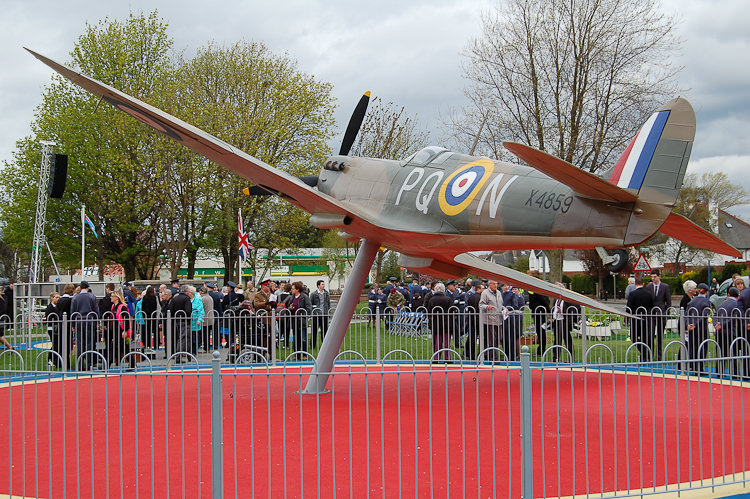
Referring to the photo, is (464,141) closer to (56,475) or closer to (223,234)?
(223,234)

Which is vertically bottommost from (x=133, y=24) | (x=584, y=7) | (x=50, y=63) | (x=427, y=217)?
(x=427, y=217)

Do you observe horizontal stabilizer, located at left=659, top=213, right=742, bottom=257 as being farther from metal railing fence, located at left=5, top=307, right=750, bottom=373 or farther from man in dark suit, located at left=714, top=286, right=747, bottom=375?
man in dark suit, located at left=714, top=286, right=747, bottom=375

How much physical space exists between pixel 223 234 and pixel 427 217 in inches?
1082

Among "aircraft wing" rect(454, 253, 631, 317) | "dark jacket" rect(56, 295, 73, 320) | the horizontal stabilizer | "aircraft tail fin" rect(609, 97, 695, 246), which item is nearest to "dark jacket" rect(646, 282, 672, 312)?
"aircraft wing" rect(454, 253, 631, 317)

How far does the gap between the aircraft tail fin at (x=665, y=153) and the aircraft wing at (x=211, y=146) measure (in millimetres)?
3912

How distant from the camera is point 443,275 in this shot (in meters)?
11.2

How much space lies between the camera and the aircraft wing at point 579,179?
6895 mm

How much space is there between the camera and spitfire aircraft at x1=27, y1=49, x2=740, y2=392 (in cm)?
720

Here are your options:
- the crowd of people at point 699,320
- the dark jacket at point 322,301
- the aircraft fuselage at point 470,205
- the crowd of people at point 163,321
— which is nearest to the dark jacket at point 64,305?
the crowd of people at point 163,321

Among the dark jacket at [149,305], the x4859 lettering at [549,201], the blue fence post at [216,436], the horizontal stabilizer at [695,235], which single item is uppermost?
the x4859 lettering at [549,201]

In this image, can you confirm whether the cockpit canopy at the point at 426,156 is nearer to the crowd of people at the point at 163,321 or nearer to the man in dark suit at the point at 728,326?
the crowd of people at the point at 163,321

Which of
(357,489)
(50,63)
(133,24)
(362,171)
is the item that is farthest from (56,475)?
(133,24)

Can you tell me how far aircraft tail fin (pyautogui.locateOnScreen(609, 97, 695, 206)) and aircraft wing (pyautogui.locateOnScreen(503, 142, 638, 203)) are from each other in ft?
0.66

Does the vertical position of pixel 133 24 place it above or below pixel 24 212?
above
